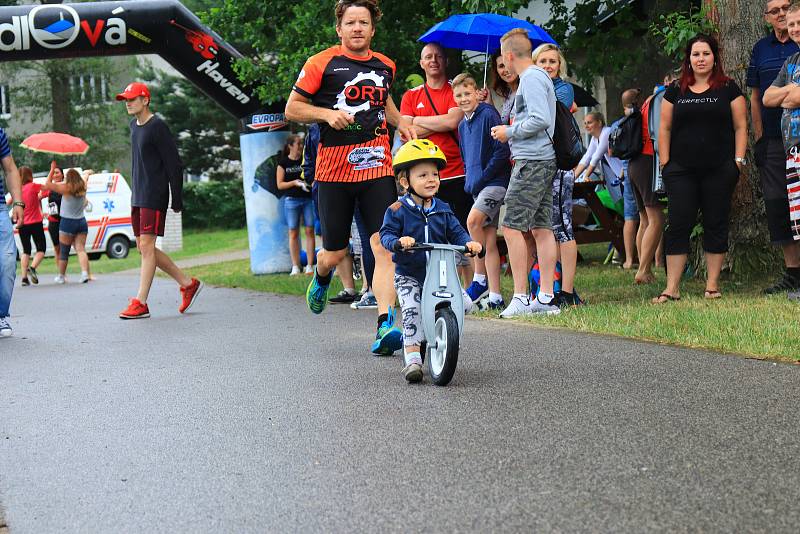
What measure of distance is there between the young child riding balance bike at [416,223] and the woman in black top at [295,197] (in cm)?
932

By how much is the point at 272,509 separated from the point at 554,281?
6.18 metres

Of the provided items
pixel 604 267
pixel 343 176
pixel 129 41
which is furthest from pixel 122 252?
pixel 343 176

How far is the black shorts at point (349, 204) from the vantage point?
7457mm

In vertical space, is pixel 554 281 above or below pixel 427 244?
below

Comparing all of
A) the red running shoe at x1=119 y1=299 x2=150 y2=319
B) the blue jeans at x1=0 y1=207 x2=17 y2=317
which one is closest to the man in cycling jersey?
the blue jeans at x1=0 y1=207 x2=17 y2=317

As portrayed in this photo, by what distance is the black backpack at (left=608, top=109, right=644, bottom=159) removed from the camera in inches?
443

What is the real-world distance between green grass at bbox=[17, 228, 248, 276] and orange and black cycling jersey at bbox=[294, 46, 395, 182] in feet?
56.1

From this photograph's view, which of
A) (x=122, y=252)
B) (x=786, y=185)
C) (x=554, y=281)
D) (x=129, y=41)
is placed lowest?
(x=122, y=252)

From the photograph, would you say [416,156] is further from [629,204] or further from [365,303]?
[629,204]

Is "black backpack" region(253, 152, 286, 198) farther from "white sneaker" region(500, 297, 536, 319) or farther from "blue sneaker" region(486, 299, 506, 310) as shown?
"white sneaker" region(500, 297, 536, 319)

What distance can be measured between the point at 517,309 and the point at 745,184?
2896mm

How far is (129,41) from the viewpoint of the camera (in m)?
15.3

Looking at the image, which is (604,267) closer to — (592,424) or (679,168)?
(679,168)

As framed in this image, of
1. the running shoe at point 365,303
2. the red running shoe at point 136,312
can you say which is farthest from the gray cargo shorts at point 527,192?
the red running shoe at point 136,312
